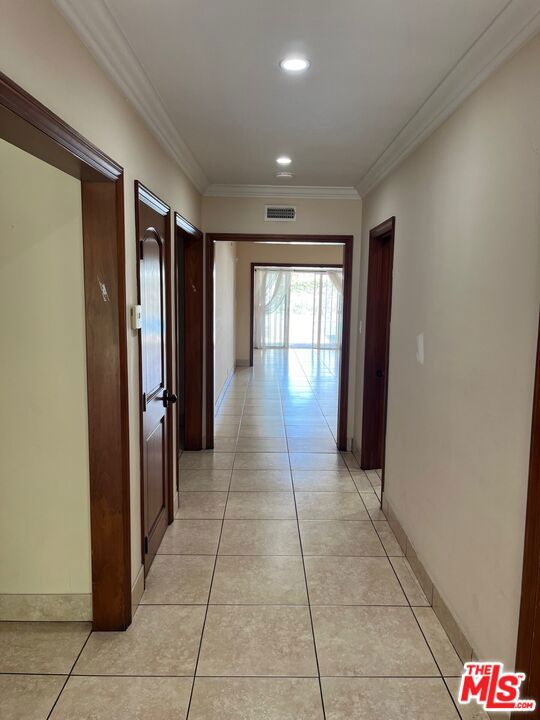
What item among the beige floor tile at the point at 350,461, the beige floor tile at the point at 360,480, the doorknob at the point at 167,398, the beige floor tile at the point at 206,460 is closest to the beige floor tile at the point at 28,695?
the doorknob at the point at 167,398

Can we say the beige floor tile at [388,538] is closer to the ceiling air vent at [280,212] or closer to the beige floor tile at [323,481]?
the beige floor tile at [323,481]

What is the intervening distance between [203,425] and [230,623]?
267cm

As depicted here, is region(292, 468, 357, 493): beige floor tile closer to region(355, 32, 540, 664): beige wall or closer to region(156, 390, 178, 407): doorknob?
region(355, 32, 540, 664): beige wall

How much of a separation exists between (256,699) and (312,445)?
3326mm

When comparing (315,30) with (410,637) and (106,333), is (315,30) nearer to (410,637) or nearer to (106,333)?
(106,333)

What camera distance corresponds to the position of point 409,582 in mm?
2764

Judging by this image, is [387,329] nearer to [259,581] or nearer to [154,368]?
[154,368]

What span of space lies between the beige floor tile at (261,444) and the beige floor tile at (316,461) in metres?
0.24

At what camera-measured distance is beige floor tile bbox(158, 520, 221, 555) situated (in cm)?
307

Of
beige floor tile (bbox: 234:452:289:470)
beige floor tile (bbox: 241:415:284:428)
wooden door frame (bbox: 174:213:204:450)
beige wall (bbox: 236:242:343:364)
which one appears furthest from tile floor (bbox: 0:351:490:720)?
beige wall (bbox: 236:242:343:364)

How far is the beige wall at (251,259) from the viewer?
10625mm

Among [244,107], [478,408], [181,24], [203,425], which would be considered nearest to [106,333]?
[181,24]

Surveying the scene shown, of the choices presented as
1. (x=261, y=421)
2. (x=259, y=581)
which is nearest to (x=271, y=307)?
(x=261, y=421)

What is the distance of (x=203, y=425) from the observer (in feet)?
16.2
